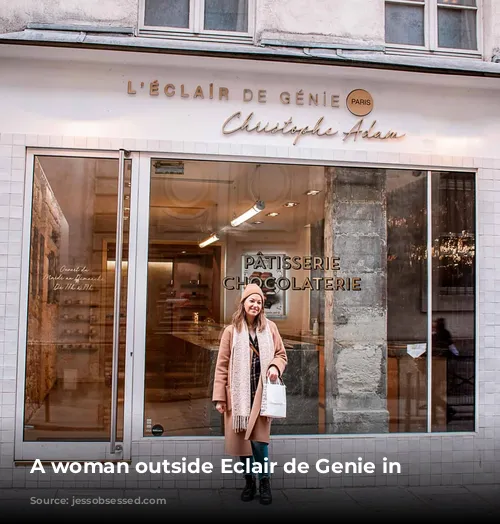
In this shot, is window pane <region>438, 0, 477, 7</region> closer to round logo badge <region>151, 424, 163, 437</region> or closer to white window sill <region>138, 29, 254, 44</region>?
white window sill <region>138, 29, 254, 44</region>

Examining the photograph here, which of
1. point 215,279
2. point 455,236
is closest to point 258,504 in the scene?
point 215,279

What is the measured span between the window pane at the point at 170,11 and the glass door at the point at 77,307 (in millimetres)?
1803

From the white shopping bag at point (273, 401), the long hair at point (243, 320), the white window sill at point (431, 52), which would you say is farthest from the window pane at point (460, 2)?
the white shopping bag at point (273, 401)

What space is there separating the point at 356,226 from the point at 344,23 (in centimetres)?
240

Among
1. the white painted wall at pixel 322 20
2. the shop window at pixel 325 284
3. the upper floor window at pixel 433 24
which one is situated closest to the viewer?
the shop window at pixel 325 284

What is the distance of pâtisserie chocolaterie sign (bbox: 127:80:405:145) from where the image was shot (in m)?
8.20

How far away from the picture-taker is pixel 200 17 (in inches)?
342

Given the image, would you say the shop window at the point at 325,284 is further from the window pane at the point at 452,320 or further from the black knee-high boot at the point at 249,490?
the black knee-high boot at the point at 249,490

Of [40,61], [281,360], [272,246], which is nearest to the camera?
[281,360]

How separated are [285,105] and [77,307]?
10.6ft

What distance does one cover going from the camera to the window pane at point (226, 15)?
28.7ft

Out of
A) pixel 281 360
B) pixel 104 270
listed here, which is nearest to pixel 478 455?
pixel 281 360

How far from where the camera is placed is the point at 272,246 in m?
8.52

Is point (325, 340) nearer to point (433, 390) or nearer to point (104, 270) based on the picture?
point (433, 390)
